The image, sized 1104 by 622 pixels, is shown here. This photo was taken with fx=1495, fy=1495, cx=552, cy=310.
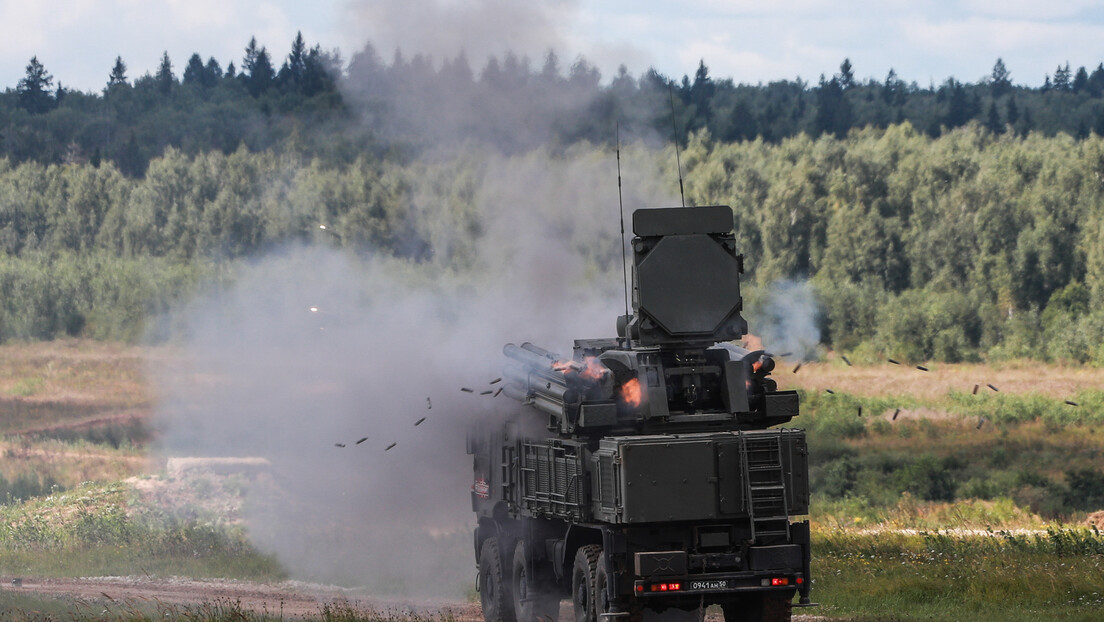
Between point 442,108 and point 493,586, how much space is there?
39.0 ft

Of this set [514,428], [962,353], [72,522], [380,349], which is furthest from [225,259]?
[514,428]

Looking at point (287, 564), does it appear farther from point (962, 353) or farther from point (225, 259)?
point (962, 353)

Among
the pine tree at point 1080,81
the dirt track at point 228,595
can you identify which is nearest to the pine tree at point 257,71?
the dirt track at point 228,595

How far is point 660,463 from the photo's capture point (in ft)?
49.4

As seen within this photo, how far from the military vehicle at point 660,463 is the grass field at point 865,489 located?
3.26 meters

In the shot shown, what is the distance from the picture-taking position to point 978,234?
216 ft

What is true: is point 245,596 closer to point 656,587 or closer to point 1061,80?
→ point 656,587

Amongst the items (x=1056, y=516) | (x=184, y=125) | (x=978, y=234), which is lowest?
(x=1056, y=516)

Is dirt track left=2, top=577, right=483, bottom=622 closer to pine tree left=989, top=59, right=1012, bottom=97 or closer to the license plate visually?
the license plate

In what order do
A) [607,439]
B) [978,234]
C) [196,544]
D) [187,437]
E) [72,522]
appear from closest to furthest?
[607,439] < [196,544] < [72,522] < [187,437] < [978,234]

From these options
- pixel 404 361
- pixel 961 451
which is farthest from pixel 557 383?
pixel 961 451

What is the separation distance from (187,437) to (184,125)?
3614 centimetres

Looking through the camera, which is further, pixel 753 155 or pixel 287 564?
pixel 753 155

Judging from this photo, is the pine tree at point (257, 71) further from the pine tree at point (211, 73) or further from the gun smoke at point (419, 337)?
the gun smoke at point (419, 337)
